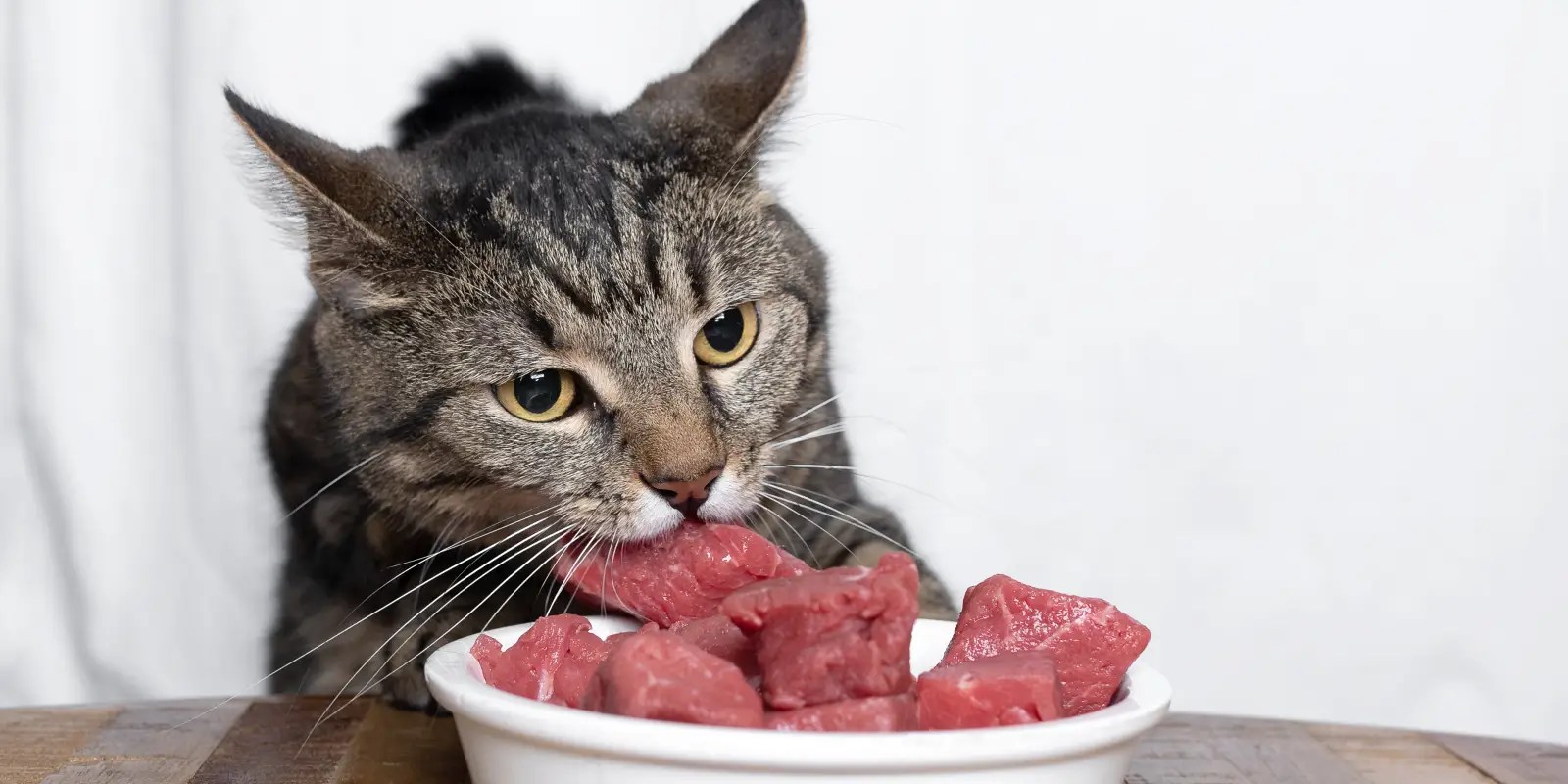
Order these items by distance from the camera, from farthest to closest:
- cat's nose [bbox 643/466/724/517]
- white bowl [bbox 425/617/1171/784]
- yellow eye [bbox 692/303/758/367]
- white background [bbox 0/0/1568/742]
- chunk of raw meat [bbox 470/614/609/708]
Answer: white background [bbox 0/0/1568/742], yellow eye [bbox 692/303/758/367], cat's nose [bbox 643/466/724/517], chunk of raw meat [bbox 470/614/609/708], white bowl [bbox 425/617/1171/784]

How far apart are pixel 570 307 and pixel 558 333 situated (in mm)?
28

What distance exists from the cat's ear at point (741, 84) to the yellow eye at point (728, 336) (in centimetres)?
18

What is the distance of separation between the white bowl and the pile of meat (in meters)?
0.04

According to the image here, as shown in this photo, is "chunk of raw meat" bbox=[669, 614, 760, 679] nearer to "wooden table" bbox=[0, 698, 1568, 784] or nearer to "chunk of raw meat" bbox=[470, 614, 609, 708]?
"chunk of raw meat" bbox=[470, 614, 609, 708]

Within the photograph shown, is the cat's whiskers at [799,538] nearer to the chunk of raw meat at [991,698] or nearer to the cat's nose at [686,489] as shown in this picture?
the cat's nose at [686,489]

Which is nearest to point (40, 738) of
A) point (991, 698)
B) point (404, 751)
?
point (404, 751)

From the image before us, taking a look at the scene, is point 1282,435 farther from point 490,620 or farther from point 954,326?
point 490,620

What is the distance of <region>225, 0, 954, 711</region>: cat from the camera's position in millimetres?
1315

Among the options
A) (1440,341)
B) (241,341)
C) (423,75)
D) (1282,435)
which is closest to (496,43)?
(423,75)

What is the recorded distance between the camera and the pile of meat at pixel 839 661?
2.85 ft

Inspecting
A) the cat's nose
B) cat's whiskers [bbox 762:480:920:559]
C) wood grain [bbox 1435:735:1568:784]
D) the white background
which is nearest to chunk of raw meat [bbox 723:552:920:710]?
the cat's nose

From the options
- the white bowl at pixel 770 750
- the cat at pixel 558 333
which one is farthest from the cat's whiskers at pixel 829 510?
the white bowl at pixel 770 750

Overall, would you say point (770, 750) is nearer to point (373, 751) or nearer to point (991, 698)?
point (991, 698)

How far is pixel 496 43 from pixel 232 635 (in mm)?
988
